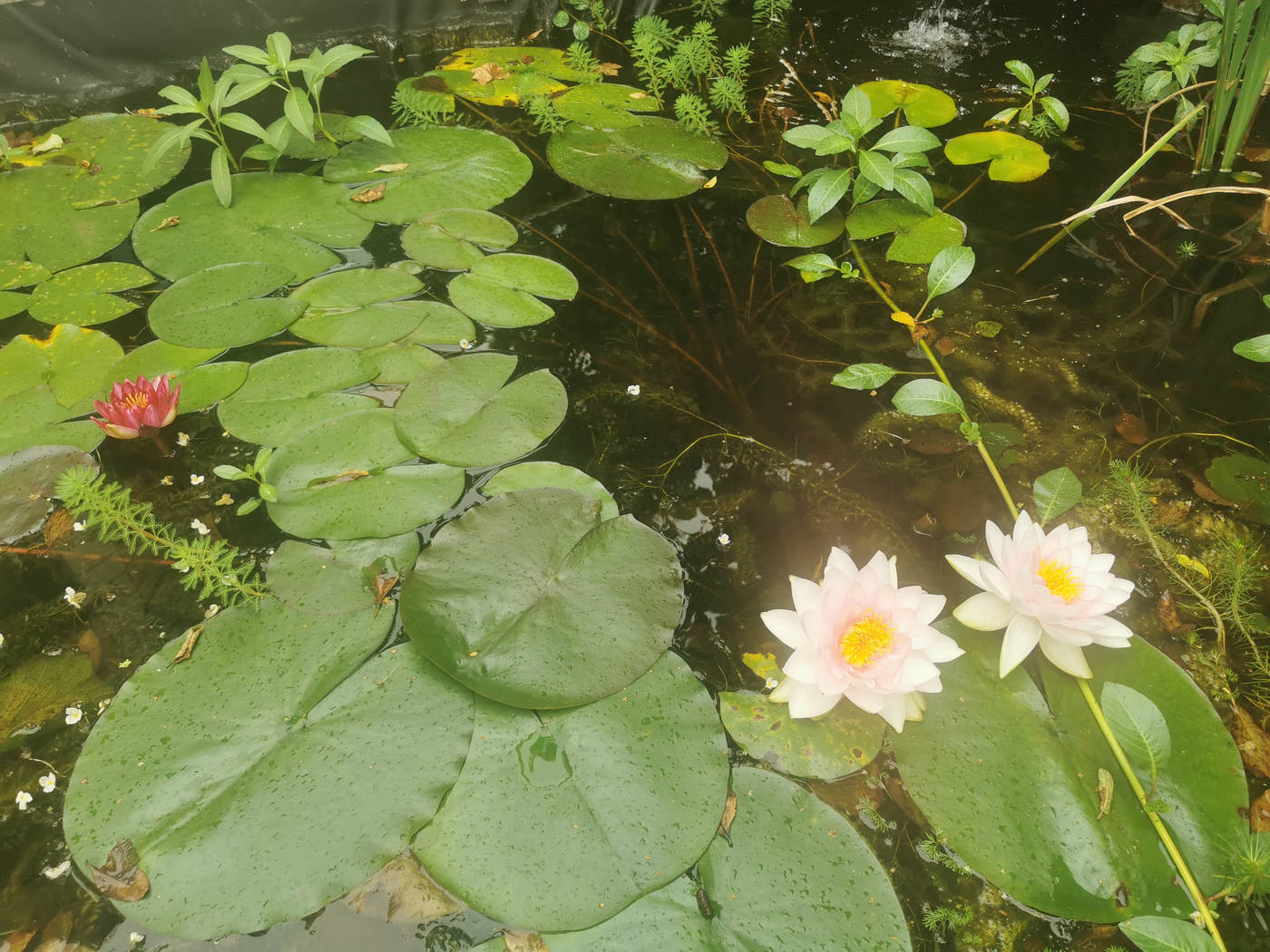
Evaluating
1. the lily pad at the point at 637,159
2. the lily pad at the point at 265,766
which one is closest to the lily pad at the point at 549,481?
the lily pad at the point at 265,766

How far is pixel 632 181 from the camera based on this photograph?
286cm

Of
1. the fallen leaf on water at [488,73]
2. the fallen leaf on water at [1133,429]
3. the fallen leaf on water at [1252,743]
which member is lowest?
the fallen leaf on water at [1252,743]

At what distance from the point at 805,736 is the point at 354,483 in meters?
1.30

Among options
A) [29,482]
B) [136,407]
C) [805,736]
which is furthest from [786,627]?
[29,482]

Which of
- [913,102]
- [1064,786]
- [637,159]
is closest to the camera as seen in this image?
[1064,786]

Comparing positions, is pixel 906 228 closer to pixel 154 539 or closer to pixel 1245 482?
pixel 1245 482

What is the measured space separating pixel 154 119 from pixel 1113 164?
13.7 feet

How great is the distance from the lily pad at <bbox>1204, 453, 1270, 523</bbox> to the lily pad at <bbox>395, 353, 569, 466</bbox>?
6.15ft

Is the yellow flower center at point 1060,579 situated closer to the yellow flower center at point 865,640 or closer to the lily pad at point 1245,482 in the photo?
the yellow flower center at point 865,640

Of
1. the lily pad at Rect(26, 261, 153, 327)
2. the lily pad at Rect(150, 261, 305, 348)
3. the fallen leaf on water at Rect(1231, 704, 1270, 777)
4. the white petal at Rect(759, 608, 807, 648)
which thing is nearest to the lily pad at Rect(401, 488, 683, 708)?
the white petal at Rect(759, 608, 807, 648)

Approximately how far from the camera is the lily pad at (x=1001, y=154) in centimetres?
291

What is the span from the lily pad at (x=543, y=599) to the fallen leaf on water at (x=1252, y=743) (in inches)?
49.1

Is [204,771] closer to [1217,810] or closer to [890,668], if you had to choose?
[890,668]

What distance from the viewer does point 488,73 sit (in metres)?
3.40
